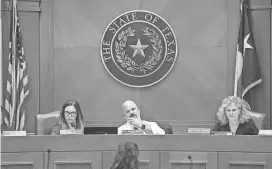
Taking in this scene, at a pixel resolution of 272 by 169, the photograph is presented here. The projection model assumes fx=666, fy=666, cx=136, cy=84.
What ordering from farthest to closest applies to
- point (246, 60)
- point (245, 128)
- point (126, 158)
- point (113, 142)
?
point (246, 60) → point (245, 128) → point (113, 142) → point (126, 158)

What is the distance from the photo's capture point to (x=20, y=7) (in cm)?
965

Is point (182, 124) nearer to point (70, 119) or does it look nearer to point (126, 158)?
point (70, 119)

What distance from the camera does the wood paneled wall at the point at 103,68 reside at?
9656 mm

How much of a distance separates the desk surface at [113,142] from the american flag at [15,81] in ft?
9.08

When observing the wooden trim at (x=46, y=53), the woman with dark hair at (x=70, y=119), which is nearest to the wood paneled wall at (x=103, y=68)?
the wooden trim at (x=46, y=53)

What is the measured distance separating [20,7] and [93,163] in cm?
381

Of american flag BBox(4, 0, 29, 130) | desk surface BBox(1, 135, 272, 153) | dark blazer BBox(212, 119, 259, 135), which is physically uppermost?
american flag BBox(4, 0, 29, 130)

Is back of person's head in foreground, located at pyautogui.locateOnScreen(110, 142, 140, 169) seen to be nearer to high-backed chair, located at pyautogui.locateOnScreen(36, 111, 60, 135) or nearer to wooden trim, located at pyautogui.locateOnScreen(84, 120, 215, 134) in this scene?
high-backed chair, located at pyautogui.locateOnScreen(36, 111, 60, 135)

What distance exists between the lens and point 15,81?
30.8 feet

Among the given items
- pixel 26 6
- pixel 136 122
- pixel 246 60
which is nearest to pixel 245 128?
pixel 136 122

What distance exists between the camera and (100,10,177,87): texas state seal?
31.8 ft

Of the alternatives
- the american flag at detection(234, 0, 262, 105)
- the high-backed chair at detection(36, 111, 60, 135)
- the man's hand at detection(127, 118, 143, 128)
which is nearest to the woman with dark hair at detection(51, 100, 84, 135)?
the high-backed chair at detection(36, 111, 60, 135)

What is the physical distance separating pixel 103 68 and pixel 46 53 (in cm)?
86

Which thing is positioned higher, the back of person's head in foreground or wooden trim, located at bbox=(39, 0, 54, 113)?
wooden trim, located at bbox=(39, 0, 54, 113)
